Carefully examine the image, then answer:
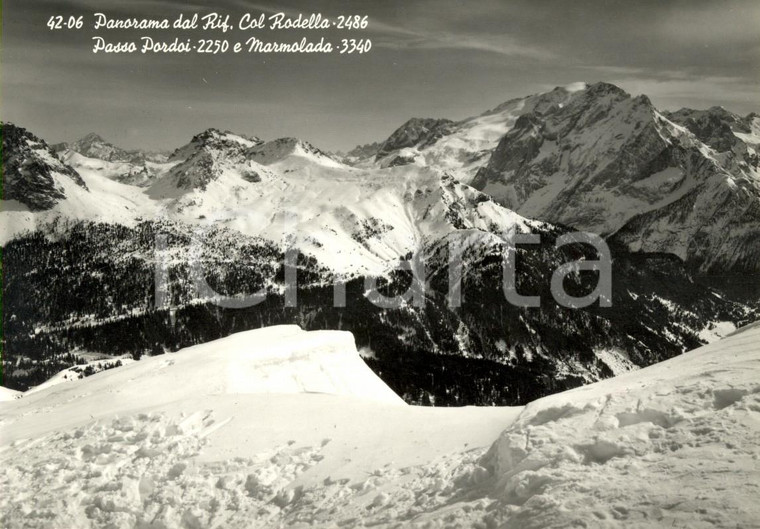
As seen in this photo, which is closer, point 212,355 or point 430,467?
point 430,467

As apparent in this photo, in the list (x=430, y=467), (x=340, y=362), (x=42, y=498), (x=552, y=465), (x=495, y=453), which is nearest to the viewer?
(x=552, y=465)

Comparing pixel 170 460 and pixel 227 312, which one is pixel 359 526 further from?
pixel 227 312

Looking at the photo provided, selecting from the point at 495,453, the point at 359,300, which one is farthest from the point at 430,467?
the point at 359,300

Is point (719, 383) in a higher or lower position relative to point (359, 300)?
higher

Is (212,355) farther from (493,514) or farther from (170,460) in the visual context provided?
(493,514)

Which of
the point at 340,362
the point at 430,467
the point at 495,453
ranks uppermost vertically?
the point at 495,453

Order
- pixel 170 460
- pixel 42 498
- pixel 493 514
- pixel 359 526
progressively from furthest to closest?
1. pixel 170 460
2. pixel 42 498
3. pixel 359 526
4. pixel 493 514

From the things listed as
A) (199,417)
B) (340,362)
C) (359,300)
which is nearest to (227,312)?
(359,300)
